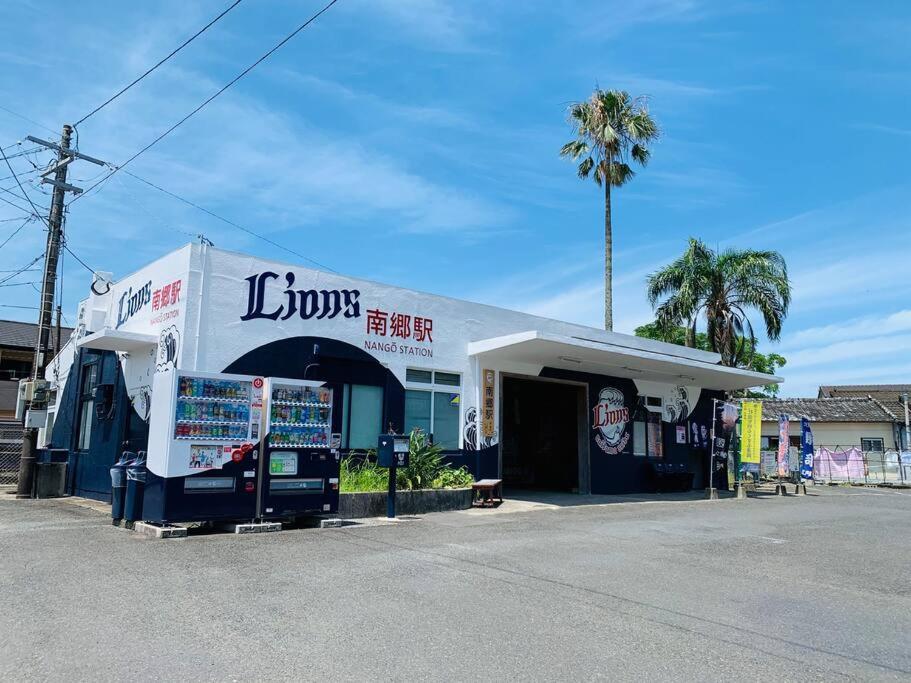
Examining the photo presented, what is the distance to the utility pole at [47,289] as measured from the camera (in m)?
16.4

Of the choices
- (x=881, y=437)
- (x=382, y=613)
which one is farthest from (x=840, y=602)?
(x=881, y=437)

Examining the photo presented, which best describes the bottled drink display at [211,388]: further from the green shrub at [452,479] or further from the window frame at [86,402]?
the window frame at [86,402]

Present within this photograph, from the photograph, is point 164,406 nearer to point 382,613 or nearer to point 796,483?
point 382,613

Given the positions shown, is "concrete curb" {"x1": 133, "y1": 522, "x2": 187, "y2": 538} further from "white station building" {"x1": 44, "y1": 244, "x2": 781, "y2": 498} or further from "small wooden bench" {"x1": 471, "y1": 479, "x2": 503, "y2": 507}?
"small wooden bench" {"x1": 471, "y1": 479, "x2": 503, "y2": 507}

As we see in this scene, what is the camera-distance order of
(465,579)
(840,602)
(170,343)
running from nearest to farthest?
(840,602), (465,579), (170,343)

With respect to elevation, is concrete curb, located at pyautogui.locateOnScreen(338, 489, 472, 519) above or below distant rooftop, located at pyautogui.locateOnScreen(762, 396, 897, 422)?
below

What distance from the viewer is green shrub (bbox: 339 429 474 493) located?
45.4ft

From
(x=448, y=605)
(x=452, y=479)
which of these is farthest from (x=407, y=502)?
(x=448, y=605)

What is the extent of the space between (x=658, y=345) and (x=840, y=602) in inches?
653

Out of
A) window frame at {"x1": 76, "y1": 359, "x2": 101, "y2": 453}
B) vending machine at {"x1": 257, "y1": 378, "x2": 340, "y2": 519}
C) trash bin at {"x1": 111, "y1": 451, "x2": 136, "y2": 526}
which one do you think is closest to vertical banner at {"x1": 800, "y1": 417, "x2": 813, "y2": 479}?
vending machine at {"x1": 257, "y1": 378, "x2": 340, "y2": 519}

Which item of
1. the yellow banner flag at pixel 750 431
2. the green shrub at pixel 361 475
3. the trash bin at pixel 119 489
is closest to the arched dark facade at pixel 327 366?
the green shrub at pixel 361 475

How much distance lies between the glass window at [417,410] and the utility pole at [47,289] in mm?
8812

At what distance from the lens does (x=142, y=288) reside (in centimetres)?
1538

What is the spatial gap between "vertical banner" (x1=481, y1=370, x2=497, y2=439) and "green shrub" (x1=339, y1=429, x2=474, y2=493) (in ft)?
4.60
